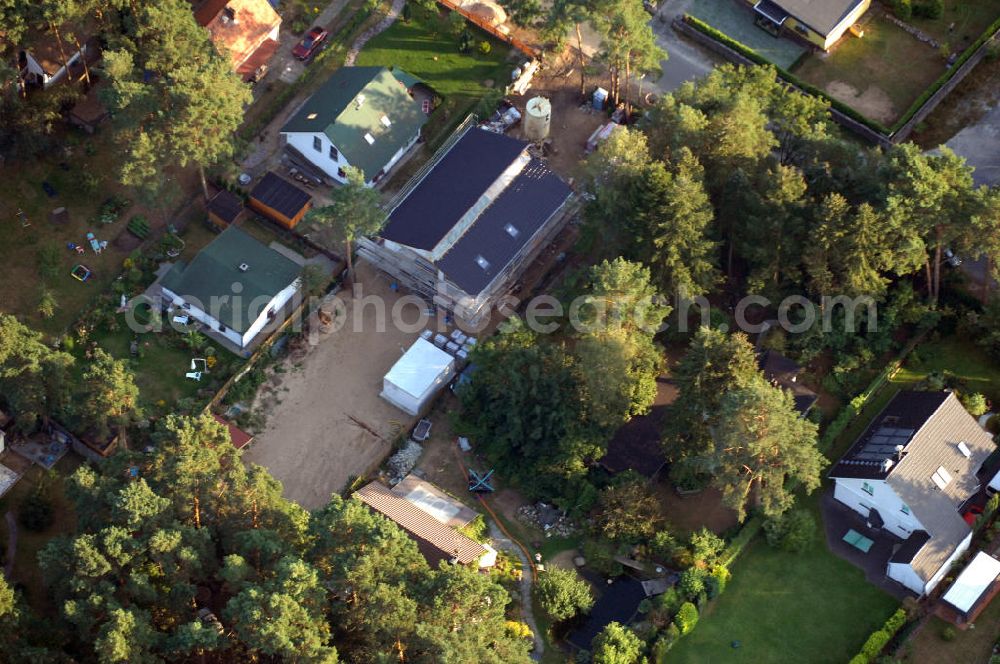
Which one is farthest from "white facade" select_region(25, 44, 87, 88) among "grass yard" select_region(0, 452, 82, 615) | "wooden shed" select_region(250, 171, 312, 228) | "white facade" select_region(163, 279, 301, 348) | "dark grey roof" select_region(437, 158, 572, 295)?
"dark grey roof" select_region(437, 158, 572, 295)

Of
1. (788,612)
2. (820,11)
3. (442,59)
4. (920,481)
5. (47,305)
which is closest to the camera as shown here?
(788,612)

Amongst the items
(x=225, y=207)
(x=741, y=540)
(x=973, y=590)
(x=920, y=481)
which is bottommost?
(x=225, y=207)

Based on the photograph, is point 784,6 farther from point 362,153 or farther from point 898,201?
point 362,153

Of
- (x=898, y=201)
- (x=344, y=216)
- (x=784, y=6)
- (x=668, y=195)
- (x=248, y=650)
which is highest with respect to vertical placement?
(x=784, y=6)

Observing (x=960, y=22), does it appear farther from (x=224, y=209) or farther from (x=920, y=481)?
(x=224, y=209)

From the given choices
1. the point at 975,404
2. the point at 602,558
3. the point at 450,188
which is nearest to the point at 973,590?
the point at 975,404

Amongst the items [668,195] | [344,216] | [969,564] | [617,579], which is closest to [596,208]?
[668,195]
